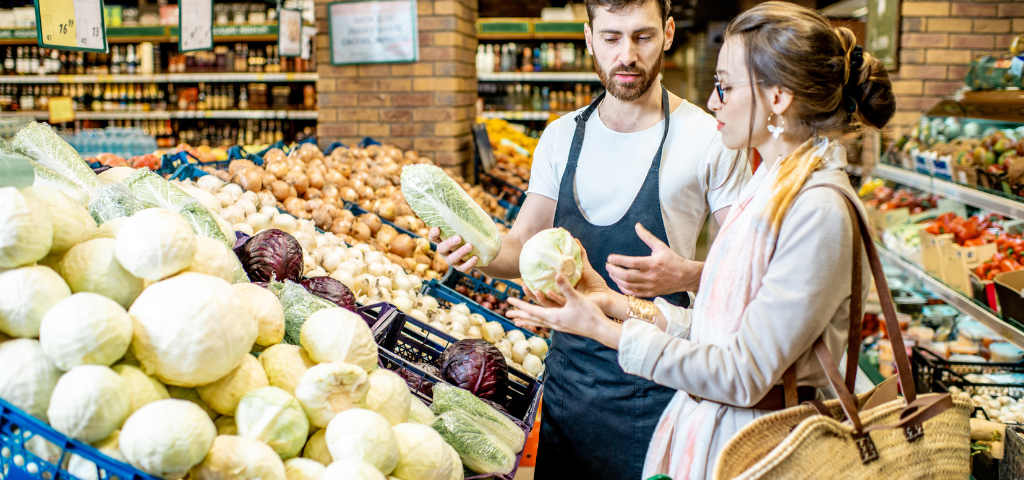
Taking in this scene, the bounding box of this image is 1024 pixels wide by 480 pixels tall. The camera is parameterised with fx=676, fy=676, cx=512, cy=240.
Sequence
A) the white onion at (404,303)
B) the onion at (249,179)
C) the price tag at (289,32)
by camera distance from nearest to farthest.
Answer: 1. the white onion at (404,303)
2. the onion at (249,179)
3. the price tag at (289,32)

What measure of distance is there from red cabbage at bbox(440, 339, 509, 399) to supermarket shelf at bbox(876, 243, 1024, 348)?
6.56ft

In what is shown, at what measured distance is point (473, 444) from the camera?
59.3 inches

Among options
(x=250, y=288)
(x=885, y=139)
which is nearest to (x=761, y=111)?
(x=250, y=288)

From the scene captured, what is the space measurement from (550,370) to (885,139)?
457 centimetres

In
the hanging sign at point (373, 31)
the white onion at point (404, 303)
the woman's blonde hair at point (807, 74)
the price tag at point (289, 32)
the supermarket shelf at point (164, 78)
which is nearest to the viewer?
the woman's blonde hair at point (807, 74)

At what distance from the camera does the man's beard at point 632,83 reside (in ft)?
6.65

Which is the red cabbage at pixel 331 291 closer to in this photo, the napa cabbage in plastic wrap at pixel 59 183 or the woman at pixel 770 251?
the napa cabbage in plastic wrap at pixel 59 183

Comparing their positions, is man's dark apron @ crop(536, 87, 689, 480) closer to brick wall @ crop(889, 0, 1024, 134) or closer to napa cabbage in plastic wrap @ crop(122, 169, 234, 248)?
napa cabbage in plastic wrap @ crop(122, 169, 234, 248)

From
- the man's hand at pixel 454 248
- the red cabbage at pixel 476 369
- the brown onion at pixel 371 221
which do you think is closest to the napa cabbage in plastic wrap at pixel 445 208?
the man's hand at pixel 454 248

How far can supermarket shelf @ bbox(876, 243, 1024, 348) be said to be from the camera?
2619 millimetres

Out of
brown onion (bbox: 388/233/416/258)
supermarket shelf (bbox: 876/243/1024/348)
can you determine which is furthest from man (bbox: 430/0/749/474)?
supermarket shelf (bbox: 876/243/1024/348)

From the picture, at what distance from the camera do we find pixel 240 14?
820 cm

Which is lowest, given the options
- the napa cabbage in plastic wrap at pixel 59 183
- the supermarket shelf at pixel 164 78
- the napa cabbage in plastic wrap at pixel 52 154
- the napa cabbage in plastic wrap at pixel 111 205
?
the napa cabbage in plastic wrap at pixel 111 205

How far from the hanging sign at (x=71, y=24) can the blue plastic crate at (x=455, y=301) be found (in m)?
1.76
